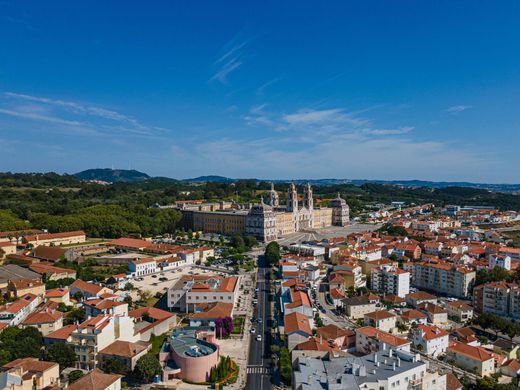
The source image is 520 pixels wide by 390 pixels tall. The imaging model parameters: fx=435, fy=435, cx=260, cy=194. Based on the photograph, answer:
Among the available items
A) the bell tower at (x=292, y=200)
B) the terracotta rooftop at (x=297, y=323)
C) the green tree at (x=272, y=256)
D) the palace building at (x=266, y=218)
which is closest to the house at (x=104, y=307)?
the terracotta rooftop at (x=297, y=323)

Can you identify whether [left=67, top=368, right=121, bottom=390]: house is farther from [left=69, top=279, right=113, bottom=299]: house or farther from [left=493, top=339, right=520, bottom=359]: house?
[left=493, top=339, right=520, bottom=359]: house

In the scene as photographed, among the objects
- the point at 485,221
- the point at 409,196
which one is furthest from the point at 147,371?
the point at 409,196

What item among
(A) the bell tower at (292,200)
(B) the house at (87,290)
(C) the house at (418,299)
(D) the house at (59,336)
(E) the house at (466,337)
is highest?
(A) the bell tower at (292,200)

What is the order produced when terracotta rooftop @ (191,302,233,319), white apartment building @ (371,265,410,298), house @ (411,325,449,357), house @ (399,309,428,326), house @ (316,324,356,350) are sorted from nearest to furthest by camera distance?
1. house @ (316,324,356,350)
2. house @ (411,325,449,357)
3. terracotta rooftop @ (191,302,233,319)
4. house @ (399,309,428,326)
5. white apartment building @ (371,265,410,298)

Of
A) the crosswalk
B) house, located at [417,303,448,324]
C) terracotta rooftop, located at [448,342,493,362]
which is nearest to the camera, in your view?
the crosswalk

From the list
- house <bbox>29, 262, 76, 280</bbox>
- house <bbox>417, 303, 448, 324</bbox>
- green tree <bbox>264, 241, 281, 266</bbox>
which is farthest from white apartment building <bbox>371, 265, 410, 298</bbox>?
house <bbox>29, 262, 76, 280</bbox>

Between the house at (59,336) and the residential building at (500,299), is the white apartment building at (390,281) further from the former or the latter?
the house at (59,336)
